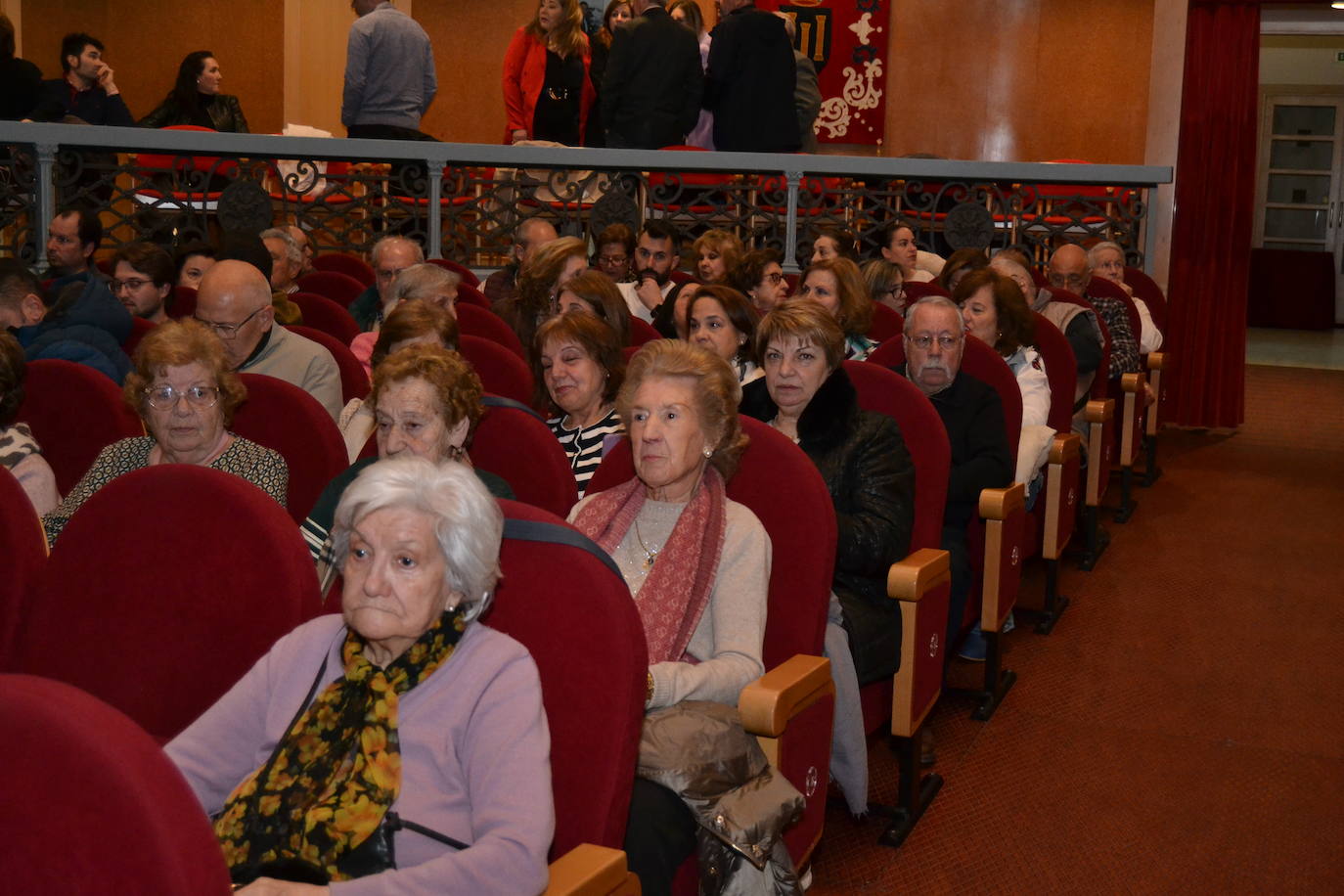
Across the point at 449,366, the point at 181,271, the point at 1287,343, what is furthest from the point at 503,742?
the point at 1287,343

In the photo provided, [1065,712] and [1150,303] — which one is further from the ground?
[1150,303]

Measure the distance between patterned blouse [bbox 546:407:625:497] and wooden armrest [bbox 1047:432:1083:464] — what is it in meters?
1.45

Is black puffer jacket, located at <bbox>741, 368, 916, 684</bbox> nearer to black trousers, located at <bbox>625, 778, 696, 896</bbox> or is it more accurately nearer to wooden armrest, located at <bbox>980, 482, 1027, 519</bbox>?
wooden armrest, located at <bbox>980, 482, 1027, 519</bbox>

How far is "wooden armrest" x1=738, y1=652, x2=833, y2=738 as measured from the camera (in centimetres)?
216

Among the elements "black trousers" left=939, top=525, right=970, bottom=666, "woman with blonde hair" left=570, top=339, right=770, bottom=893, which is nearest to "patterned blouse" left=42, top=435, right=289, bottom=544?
"woman with blonde hair" left=570, top=339, right=770, bottom=893

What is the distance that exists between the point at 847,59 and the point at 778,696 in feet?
30.4

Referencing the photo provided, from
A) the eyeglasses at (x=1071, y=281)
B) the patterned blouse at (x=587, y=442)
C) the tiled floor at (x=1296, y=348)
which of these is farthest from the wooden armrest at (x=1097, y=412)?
the tiled floor at (x=1296, y=348)

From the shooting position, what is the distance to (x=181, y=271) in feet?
17.3

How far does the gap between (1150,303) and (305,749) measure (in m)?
5.94

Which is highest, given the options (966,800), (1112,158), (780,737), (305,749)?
(1112,158)

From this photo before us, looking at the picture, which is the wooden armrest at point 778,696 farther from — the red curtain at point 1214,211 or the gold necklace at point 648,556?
the red curtain at point 1214,211

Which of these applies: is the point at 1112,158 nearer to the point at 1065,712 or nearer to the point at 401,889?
the point at 1065,712

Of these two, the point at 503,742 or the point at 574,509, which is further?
the point at 574,509

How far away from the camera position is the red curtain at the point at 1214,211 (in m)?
8.16
